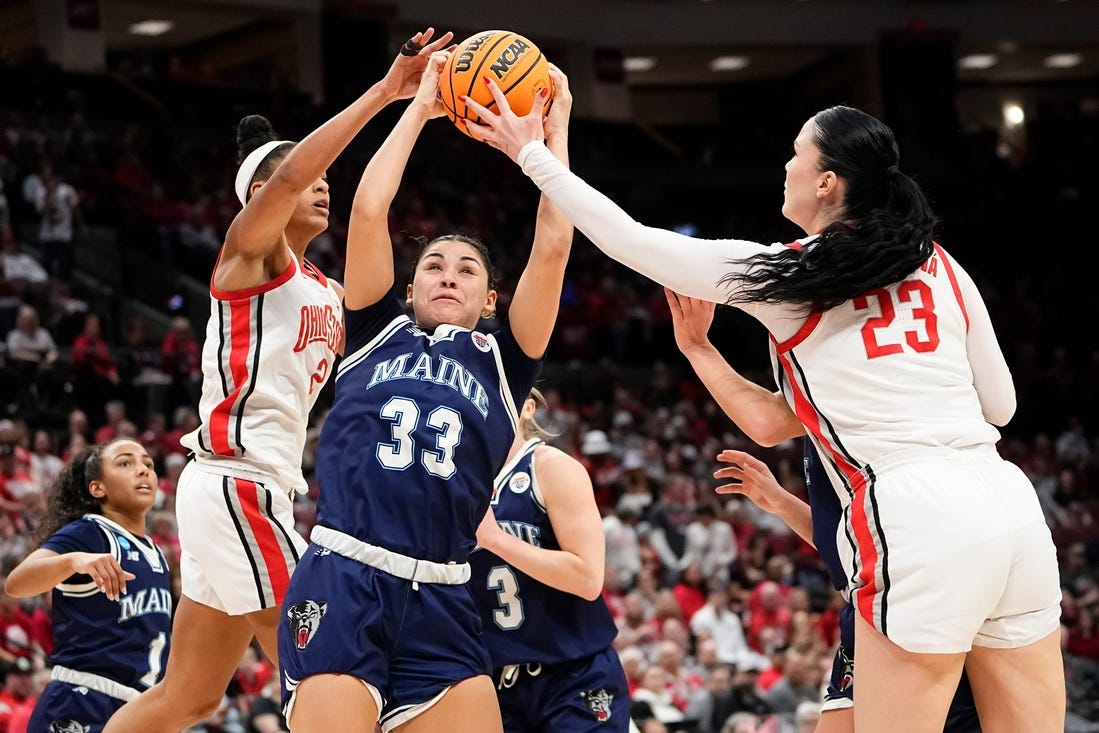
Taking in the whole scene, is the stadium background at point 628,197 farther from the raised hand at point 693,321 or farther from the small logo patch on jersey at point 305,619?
the raised hand at point 693,321

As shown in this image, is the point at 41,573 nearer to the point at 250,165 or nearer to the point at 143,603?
the point at 143,603

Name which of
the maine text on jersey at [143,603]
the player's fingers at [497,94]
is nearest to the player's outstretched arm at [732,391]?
the player's fingers at [497,94]

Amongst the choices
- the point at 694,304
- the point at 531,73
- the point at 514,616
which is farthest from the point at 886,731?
the point at 531,73

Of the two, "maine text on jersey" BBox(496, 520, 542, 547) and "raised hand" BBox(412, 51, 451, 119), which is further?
"maine text on jersey" BBox(496, 520, 542, 547)

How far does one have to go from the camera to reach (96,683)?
5.55 meters

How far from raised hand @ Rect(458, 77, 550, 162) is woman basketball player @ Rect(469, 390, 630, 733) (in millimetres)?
1174

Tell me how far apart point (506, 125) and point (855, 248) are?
1.02 metres

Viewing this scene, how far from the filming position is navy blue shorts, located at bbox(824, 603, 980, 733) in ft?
11.6

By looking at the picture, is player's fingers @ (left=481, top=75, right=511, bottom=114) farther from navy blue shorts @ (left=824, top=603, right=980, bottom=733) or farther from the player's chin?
navy blue shorts @ (left=824, top=603, right=980, bottom=733)

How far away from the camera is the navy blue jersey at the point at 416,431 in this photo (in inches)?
141

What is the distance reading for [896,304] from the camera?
3367 mm

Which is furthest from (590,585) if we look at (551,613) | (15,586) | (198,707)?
(15,586)

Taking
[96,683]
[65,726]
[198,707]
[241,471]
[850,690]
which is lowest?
[65,726]

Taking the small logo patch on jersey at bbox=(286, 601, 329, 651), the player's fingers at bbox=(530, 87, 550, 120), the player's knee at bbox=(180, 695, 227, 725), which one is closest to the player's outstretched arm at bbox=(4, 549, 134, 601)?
the player's knee at bbox=(180, 695, 227, 725)
